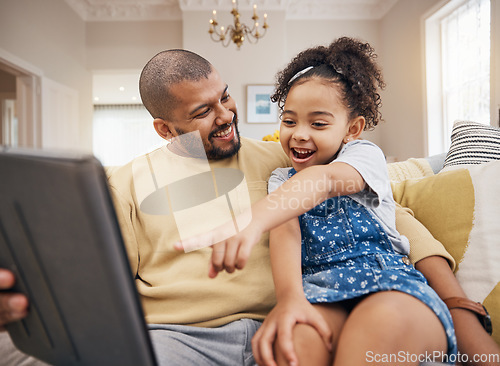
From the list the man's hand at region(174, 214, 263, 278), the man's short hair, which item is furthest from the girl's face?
the man's hand at region(174, 214, 263, 278)

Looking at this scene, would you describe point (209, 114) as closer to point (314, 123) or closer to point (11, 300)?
point (314, 123)

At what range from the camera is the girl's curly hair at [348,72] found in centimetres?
99

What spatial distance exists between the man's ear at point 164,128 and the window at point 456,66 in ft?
11.6

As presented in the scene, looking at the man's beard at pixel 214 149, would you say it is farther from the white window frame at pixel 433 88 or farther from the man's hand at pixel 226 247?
the white window frame at pixel 433 88

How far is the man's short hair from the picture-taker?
1152 millimetres

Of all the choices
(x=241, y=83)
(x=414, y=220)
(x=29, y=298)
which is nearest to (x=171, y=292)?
Result: (x=29, y=298)

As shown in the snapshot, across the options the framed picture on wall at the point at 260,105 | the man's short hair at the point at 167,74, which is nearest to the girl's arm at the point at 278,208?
the man's short hair at the point at 167,74

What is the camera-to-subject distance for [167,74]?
46.6 inches

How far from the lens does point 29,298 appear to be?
438 millimetres

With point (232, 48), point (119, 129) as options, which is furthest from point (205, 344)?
point (119, 129)

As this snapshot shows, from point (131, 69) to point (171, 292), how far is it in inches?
215

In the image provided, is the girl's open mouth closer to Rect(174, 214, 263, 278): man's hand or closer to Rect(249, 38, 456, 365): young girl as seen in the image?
Rect(249, 38, 456, 365): young girl

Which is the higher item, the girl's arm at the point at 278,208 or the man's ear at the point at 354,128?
the man's ear at the point at 354,128

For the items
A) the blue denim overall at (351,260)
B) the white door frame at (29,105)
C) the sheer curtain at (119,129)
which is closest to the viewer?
the blue denim overall at (351,260)
